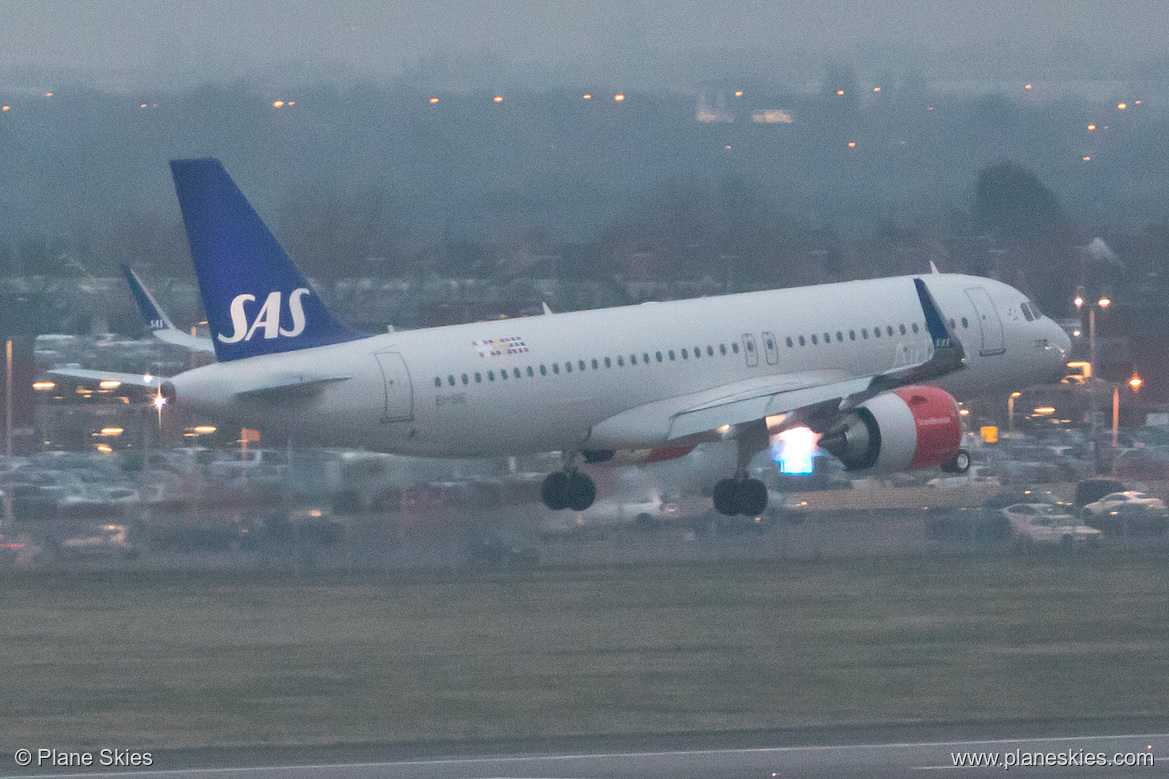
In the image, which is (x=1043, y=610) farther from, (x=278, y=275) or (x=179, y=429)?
(x=179, y=429)

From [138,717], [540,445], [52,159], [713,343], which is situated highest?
[52,159]

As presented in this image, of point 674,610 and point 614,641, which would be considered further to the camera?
point 674,610

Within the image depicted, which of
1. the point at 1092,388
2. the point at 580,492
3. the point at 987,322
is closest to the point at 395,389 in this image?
the point at 580,492

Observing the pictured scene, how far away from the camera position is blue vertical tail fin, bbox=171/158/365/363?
117 ft

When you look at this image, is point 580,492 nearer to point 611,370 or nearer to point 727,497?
point 727,497

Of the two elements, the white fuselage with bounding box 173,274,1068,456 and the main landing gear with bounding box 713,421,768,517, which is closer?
the white fuselage with bounding box 173,274,1068,456

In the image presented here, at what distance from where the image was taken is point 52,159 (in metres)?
92.6

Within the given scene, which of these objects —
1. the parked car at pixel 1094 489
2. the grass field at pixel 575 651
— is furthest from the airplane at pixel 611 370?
the parked car at pixel 1094 489

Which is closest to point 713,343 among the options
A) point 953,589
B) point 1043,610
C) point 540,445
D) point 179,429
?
point 540,445

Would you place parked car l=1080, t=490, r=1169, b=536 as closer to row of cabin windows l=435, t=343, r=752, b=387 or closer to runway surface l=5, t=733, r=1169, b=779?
row of cabin windows l=435, t=343, r=752, b=387

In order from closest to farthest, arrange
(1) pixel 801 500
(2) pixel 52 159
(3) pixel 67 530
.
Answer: (3) pixel 67 530 < (1) pixel 801 500 < (2) pixel 52 159

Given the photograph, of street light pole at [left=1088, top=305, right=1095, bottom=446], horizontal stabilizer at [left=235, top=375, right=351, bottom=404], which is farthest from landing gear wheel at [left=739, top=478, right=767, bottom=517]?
street light pole at [left=1088, top=305, right=1095, bottom=446]

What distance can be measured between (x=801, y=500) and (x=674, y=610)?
58.1 feet

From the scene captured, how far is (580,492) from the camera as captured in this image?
1641 inches
